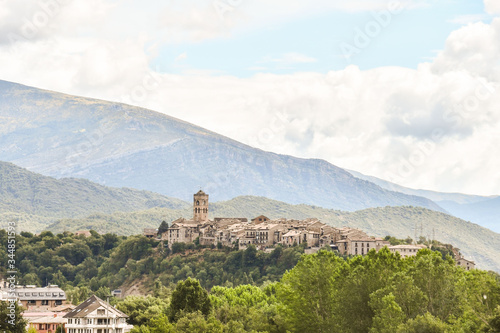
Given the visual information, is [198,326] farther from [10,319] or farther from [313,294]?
[10,319]

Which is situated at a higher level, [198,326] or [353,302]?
[353,302]

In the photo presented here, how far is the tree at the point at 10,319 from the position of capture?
94875 mm

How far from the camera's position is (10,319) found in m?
94.8

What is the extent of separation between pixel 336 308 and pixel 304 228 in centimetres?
10493

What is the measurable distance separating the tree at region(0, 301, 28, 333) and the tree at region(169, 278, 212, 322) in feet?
59.7

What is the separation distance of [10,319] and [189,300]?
2278 centimetres

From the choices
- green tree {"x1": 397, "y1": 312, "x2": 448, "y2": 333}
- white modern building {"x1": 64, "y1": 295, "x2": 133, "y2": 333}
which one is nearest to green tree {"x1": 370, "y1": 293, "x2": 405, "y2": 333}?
green tree {"x1": 397, "y1": 312, "x2": 448, "y2": 333}

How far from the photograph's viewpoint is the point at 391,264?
8350 centimetres

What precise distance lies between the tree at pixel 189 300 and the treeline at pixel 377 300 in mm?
2184

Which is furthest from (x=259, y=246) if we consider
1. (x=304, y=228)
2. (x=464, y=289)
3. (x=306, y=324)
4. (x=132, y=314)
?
(x=464, y=289)

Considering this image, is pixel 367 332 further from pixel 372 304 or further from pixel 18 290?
pixel 18 290

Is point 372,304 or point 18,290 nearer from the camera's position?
point 372,304

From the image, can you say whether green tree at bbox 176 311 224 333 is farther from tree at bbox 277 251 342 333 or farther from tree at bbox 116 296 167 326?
tree at bbox 116 296 167 326

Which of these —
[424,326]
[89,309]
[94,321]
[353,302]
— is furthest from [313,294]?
[89,309]
